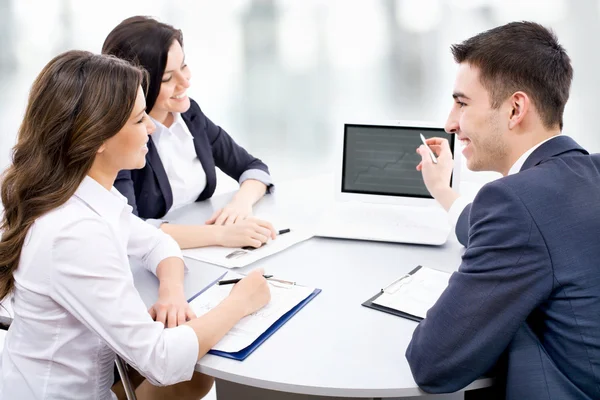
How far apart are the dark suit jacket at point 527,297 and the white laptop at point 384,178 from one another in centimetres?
78

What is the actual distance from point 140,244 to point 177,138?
0.68m

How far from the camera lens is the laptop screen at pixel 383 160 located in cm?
191

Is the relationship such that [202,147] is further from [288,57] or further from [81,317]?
[288,57]

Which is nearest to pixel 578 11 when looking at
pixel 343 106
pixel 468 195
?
pixel 343 106

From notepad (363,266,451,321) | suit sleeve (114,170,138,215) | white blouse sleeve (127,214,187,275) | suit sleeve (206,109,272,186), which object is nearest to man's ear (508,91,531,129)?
notepad (363,266,451,321)

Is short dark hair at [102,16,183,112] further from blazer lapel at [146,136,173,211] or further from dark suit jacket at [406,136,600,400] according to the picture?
dark suit jacket at [406,136,600,400]

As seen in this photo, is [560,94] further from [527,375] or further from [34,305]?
[34,305]

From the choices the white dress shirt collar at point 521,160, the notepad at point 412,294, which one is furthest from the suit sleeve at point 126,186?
the white dress shirt collar at point 521,160

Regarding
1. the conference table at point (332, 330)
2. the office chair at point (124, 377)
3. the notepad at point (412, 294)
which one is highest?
the notepad at point (412, 294)

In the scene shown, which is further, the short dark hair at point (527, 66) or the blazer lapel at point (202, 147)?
the blazer lapel at point (202, 147)

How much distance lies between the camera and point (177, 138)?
2166 mm

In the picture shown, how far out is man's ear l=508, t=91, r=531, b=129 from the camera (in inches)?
47.8

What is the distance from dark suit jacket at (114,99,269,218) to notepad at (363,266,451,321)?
0.84 metres

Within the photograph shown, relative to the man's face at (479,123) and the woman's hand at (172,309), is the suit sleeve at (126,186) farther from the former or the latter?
the man's face at (479,123)
